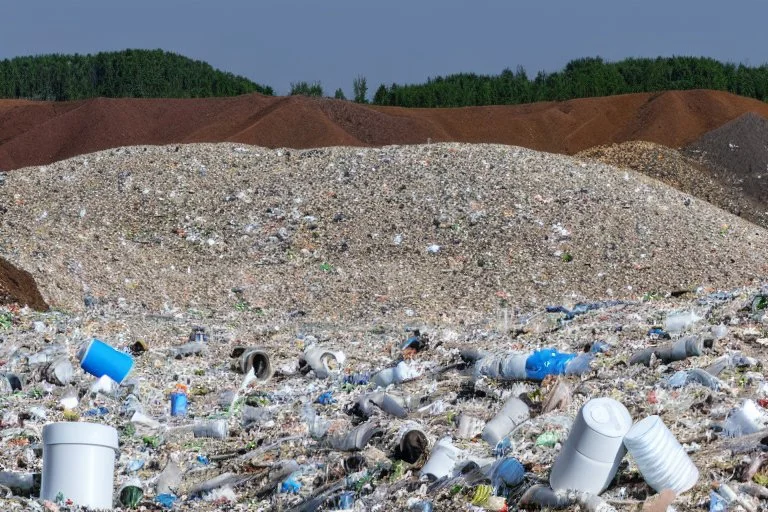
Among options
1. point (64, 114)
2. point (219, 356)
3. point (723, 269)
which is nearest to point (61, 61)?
point (64, 114)

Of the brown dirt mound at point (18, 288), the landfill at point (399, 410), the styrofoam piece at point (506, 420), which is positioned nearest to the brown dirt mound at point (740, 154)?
the landfill at point (399, 410)

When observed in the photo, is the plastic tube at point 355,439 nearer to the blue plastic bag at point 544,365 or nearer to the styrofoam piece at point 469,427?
the styrofoam piece at point 469,427

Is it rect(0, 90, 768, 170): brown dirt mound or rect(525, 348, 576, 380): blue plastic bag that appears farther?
rect(0, 90, 768, 170): brown dirt mound

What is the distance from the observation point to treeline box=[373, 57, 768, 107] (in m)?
32.1

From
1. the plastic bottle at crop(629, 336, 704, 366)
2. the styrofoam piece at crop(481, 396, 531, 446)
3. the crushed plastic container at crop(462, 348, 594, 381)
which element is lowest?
the styrofoam piece at crop(481, 396, 531, 446)

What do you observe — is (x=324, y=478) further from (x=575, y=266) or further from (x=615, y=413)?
(x=575, y=266)

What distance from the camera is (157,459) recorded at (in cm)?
523

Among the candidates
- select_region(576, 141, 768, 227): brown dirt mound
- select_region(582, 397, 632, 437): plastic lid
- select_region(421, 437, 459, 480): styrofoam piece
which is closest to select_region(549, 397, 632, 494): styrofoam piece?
select_region(582, 397, 632, 437): plastic lid

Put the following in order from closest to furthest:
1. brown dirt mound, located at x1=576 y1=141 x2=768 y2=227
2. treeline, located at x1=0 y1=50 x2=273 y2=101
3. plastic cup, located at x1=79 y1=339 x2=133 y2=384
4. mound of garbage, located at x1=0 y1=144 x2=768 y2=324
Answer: plastic cup, located at x1=79 y1=339 x2=133 y2=384
mound of garbage, located at x1=0 y1=144 x2=768 y2=324
brown dirt mound, located at x1=576 y1=141 x2=768 y2=227
treeline, located at x1=0 y1=50 x2=273 y2=101

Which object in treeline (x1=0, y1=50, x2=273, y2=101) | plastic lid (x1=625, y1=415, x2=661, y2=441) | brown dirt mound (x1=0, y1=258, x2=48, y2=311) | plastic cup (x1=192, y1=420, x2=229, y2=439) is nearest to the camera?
plastic lid (x1=625, y1=415, x2=661, y2=441)

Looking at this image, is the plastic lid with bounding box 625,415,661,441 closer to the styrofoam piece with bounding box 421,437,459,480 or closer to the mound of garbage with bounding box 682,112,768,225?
the styrofoam piece with bounding box 421,437,459,480

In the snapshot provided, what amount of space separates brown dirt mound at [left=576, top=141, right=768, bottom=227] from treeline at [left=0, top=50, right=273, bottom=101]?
18.6m

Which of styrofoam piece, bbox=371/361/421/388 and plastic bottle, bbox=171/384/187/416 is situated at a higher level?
styrofoam piece, bbox=371/361/421/388

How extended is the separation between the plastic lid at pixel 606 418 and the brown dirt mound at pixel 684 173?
16.1 meters
